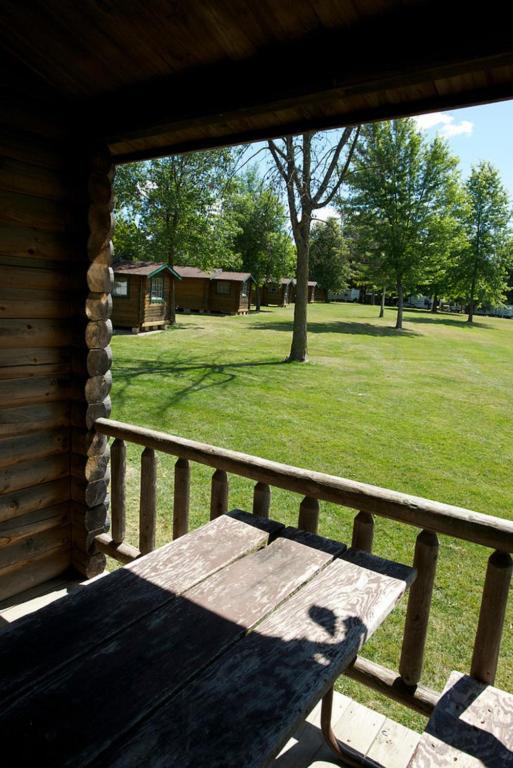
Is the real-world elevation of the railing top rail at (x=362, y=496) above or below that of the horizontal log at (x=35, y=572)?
above

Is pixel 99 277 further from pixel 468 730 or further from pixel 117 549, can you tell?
pixel 468 730

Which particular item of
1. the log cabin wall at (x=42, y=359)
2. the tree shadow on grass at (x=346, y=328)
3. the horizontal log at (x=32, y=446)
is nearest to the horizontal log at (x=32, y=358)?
the log cabin wall at (x=42, y=359)

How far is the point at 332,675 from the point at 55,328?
9.21 ft

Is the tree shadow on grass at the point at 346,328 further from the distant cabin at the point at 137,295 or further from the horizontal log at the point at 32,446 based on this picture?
the horizontal log at the point at 32,446

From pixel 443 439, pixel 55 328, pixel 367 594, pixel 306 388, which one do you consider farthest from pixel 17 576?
pixel 306 388

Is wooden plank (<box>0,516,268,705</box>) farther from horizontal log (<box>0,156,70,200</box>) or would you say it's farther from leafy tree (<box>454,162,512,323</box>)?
leafy tree (<box>454,162,512,323</box>)

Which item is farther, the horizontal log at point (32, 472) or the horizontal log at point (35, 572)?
the horizontal log at point (35, 572)

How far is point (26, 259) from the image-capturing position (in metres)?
3.13

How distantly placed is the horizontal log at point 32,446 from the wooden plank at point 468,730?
9.09 feet

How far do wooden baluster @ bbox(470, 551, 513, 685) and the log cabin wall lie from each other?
265 cm

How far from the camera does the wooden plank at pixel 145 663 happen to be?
1.11 m

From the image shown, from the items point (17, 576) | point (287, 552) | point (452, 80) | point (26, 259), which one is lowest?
point (17, 576)

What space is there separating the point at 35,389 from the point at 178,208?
20879 mm

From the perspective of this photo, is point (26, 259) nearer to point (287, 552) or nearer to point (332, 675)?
point (287, 552)
